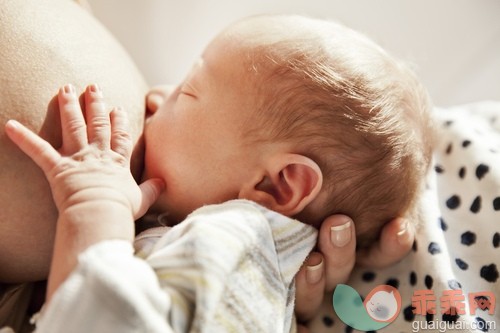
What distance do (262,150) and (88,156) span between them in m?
0.26

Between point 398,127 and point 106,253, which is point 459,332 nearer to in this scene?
point 398,127

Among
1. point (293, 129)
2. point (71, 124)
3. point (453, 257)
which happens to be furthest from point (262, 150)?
point (453, 257)

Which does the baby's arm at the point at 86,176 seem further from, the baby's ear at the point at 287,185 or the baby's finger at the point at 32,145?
the baby's ear at the point at 287,185

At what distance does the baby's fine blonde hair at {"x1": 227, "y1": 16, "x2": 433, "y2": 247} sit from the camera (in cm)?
81

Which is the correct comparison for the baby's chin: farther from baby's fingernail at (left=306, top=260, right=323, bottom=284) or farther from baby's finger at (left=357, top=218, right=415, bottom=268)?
baby's finger at (left=357, top=218, right=415, bottom=268)

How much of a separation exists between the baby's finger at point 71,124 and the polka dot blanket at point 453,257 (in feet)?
1.69

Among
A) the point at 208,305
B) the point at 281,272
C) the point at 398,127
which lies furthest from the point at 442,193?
the point at 208,305

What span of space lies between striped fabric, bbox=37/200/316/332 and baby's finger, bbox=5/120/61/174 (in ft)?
0.55

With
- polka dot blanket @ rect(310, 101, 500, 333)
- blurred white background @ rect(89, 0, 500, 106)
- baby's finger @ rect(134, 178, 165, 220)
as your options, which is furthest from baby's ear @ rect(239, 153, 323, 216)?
blurred white background @ rect(89, 0, 500, 106)

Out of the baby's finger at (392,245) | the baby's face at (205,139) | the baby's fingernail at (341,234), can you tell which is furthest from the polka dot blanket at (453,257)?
the baby's face at (205,139)

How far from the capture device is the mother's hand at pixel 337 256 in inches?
33.4

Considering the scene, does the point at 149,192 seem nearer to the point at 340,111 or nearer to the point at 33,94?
the point at 33,94

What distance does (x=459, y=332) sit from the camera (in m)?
0.83

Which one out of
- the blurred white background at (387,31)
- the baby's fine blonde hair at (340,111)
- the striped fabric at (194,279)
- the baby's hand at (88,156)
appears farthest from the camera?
the blurred white background at (387,31)
